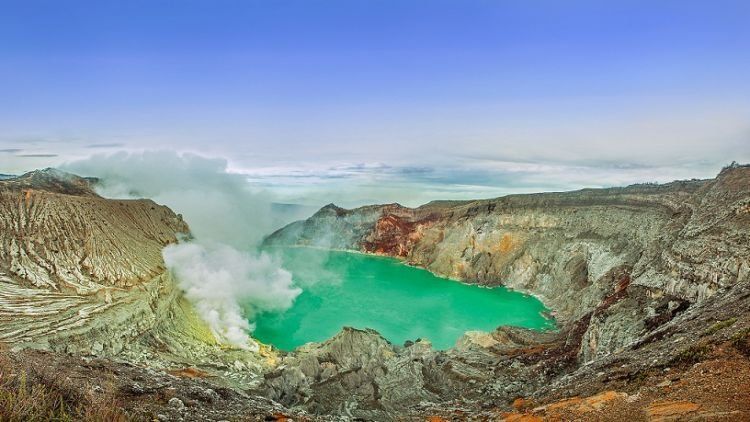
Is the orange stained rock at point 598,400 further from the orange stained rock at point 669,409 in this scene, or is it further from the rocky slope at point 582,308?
the orange stained rock at point 669,409

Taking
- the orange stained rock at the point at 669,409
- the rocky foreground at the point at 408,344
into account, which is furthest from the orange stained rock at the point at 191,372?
the orange stained rock at the point at 669,409

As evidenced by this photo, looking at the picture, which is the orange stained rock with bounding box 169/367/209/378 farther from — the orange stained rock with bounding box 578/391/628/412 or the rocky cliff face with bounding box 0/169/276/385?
the orange stained rock with bounding box 578/391/628/412

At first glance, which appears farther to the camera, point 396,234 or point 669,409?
point 396,234

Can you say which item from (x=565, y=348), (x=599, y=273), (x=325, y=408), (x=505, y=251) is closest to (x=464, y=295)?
(x=505, y=251)

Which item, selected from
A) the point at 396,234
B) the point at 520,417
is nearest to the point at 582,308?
the point at 520,417

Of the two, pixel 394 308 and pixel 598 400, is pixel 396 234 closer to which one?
pixel 394 308

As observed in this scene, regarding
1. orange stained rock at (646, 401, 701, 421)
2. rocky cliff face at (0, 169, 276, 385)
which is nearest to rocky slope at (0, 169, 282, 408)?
rocky cliff face at (0, 169, 276, 385)

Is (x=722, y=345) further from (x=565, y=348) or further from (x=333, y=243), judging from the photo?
(x=333, y=243)
